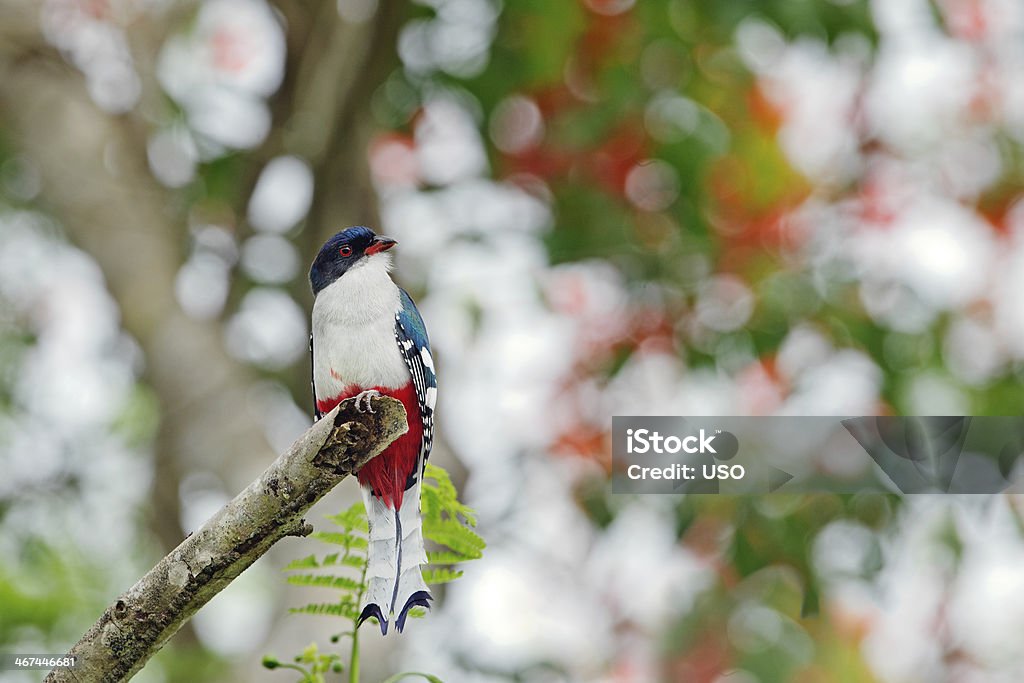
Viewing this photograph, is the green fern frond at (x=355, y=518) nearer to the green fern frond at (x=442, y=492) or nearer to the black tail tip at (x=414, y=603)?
the green fern frond at (x=442, y=492)

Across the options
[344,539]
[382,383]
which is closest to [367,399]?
[382,383]

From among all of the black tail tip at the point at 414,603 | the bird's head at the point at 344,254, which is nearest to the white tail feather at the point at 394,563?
the black tail tip at the point at 414,603

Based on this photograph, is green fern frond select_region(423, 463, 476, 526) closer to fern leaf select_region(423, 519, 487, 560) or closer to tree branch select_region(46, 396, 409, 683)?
fern leaf select_region(423, 519, 487, 560)

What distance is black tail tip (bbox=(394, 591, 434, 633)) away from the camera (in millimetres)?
763

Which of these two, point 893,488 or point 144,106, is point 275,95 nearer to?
point 144,106

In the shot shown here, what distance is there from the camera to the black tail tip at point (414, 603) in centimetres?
76

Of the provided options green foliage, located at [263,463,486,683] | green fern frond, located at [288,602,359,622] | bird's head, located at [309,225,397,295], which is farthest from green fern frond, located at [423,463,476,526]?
bird's head, located at [309,225,397,295]

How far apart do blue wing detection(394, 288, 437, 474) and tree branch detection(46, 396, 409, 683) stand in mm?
153

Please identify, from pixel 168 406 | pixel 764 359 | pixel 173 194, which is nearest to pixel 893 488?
pixel 764 359

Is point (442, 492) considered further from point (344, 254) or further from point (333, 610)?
point (344, 254)

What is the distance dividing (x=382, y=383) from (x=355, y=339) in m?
0.05

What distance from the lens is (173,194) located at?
3510mm

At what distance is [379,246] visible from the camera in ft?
3.51

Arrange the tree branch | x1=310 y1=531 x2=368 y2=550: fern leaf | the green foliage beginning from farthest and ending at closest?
1. x1=310 y1=531 x2=368 y2=550: fern leaf
2. the green foliage
3. the tree branch
